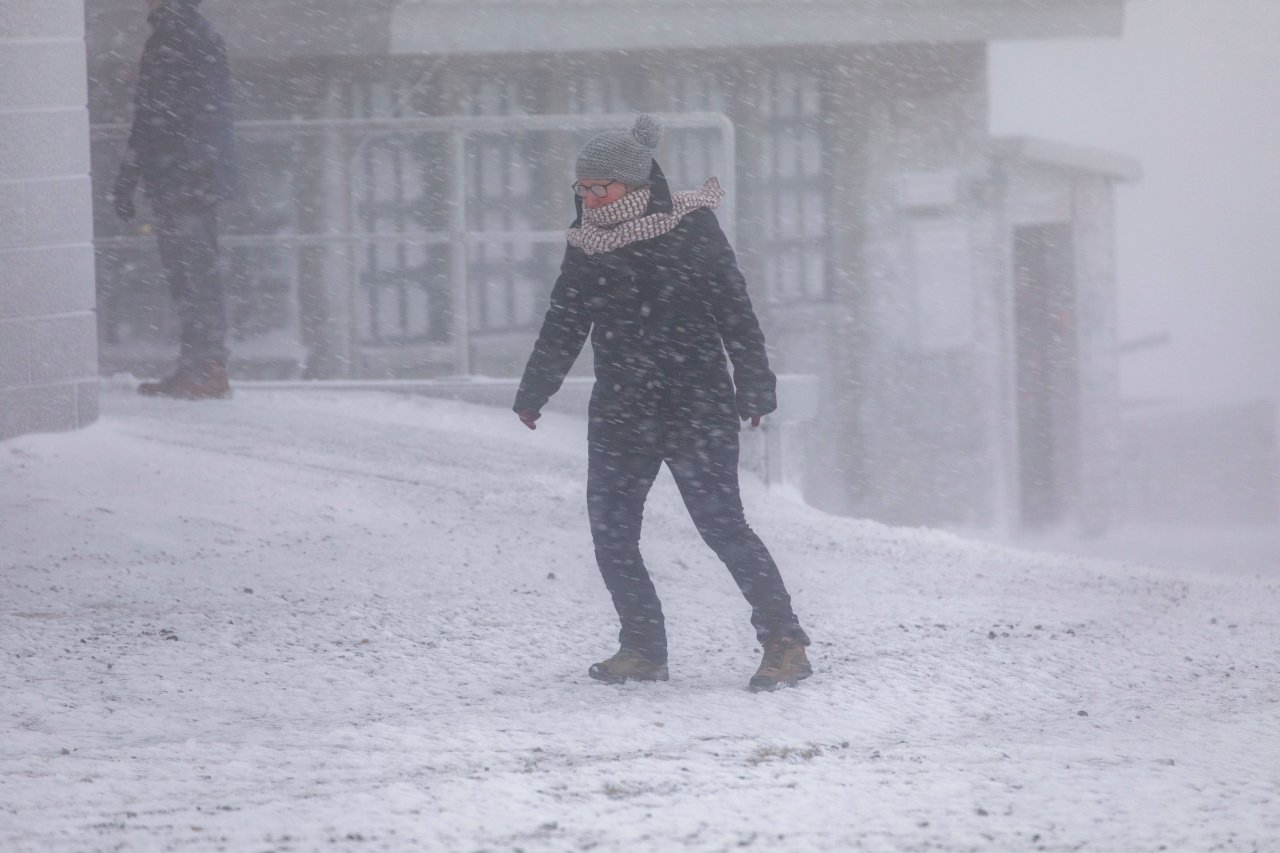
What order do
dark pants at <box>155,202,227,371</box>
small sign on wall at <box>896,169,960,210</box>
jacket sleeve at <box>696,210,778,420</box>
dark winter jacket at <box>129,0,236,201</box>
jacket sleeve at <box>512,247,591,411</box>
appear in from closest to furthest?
jacket sleeve at <box>696,210,778,420</box> → jacket sleeve at <box>512,247,591,411</box> → dark winter jacket at <box>129,0,236,201</box> → dark pants at <box>155,202,227,371</box> → small sign on wall at <box>896,169,960,210</box>

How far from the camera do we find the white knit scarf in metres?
3.56

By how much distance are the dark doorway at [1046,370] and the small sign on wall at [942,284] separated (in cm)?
104

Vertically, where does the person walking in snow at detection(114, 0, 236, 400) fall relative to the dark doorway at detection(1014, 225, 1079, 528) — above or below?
above

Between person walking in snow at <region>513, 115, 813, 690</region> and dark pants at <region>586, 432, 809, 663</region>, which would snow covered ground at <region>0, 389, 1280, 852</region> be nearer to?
dark pants at <region>586, 432, 809, 663</region>

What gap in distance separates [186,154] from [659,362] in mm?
3578

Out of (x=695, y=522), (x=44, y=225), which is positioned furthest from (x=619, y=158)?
(x=44, y=225)

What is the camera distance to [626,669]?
370cm

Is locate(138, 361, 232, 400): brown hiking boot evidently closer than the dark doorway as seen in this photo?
Yes

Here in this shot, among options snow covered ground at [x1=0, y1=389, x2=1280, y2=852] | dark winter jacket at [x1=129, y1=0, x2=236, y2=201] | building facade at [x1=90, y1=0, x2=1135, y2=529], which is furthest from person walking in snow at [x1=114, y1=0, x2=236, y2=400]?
building facade at [x1=90, y1=0, x2=1135, y2=529]

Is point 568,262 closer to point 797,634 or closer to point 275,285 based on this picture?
point 797,634

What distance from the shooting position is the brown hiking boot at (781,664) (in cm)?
364

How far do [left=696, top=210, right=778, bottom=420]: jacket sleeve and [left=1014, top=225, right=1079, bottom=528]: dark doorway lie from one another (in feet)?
25.4

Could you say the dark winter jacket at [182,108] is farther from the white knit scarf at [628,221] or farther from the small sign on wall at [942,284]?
the small sign on wall at [942,284]

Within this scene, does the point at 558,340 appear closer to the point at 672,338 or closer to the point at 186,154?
the point at 672,338
